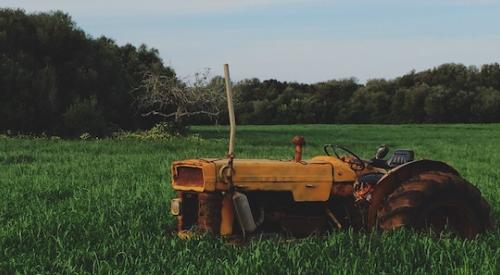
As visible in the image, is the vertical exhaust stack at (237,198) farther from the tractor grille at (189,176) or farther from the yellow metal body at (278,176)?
the tractor grille at (189,176)

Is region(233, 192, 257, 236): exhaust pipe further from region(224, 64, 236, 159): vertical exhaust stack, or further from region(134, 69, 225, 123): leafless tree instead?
region(134, 69, 225, 123): leafless tree

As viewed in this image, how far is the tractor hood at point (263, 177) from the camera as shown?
6113 millimetres

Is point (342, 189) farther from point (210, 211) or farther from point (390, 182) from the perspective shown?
point (210, 211)

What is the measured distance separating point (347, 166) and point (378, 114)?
72521mm

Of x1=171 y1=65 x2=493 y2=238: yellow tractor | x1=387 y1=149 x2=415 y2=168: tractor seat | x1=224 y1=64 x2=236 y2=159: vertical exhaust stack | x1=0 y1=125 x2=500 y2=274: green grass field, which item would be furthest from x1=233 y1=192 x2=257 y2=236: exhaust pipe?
x1=387 y1=149 x2=415 y2=168: tractor seat

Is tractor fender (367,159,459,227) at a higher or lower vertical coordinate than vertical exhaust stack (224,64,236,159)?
lower

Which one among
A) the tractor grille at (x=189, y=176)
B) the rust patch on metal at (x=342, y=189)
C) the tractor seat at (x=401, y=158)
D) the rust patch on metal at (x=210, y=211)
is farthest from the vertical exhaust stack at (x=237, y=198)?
the tractor seat at (x=401, y=158)

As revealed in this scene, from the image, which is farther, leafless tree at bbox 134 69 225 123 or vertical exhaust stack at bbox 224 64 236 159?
leafless tree at bbox 134 69 225 123

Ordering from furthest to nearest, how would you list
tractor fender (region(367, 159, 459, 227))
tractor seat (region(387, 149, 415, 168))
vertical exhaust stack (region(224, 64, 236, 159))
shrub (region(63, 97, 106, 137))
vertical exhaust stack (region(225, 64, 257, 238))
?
shrub (region(63, 97, 106, 137)) → tractor seat (region(387, 149, 415, 168)) → tractor fender (region(367, 159, 459, 227)) → vertical exhaust stack (region(225, 64, 257, 238)) → vertical exhaust stack (region(224, 64, 236, 159))

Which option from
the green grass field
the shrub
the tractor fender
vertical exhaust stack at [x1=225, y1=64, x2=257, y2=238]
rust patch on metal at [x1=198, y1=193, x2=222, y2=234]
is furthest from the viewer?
the shrub

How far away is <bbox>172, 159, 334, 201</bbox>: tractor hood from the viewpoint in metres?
6.11

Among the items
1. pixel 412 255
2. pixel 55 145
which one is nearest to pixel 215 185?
pixel 412 255

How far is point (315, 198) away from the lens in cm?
641

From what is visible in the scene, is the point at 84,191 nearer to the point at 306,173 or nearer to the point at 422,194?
the point at 306,173
